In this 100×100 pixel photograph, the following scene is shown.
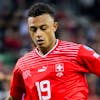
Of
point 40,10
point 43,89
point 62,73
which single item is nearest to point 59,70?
point 62,73

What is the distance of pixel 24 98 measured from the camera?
5.68 m

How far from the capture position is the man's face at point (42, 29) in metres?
5.37

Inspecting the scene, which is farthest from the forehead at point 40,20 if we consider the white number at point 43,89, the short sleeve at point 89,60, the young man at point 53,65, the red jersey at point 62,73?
the white number at point 43,89

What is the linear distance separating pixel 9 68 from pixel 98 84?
77.4 inches

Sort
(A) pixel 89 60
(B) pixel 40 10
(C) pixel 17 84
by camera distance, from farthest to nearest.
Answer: (C) pixel 17 84
(B) pixel 40 10
(A) pixel 89 60

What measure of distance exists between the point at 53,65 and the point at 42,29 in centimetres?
39

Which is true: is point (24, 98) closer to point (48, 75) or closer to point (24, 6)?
point (48, 75)

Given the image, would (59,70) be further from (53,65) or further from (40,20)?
(40,20)

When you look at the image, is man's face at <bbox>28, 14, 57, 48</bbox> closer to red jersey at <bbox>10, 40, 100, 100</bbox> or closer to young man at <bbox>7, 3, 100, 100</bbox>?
young man at <bbox>7, 3, 100, 100</bbox>

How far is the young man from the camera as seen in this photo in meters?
5.32

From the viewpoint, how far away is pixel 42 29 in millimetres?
5398

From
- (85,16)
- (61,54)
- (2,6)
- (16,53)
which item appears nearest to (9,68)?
(16,53)

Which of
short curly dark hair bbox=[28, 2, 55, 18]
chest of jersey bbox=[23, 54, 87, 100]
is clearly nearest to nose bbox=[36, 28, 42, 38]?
short curly dark hair bbox=[28, 2, 55, 18]

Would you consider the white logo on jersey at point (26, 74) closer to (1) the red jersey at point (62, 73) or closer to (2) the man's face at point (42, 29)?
(1) the red jersey at point (62, 73)
